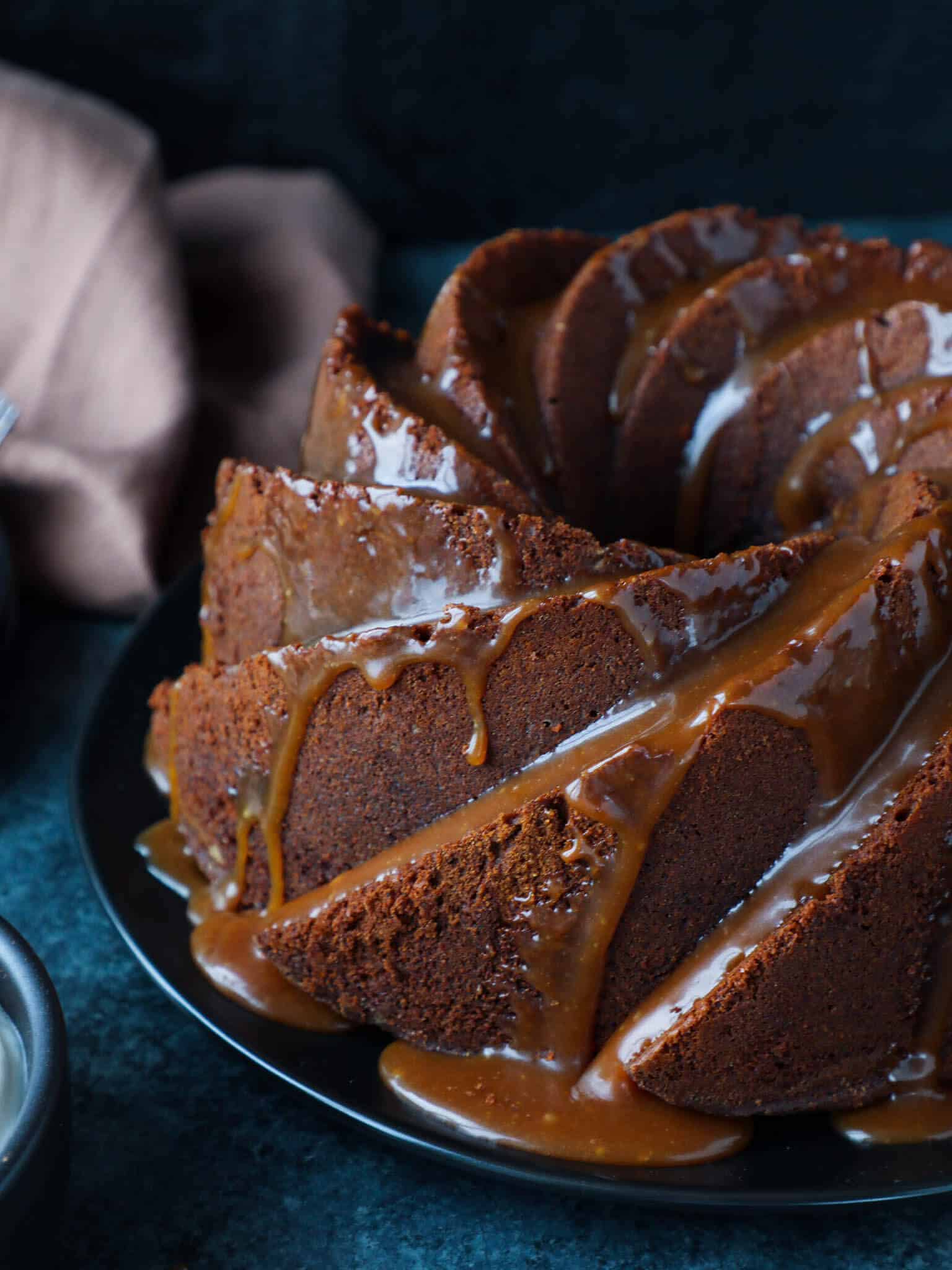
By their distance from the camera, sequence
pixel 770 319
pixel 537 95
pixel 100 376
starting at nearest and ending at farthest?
pixel 770 319 < pixel 100 376 < pixel 537 95

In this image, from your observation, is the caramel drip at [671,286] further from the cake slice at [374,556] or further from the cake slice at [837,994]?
the cake slice at [837,994]

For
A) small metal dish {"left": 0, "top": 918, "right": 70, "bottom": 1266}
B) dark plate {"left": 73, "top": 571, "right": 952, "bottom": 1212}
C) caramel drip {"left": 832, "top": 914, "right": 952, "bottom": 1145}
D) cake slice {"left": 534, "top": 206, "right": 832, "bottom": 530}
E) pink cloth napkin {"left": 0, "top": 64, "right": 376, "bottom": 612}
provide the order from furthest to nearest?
pink cloth napkin {"left": 0, "top": 64, "right": 376, "bottom": 612}
cake slice {"left": 534, "top": 206, "right": 832, "bottom": 530}
caramel drip {"left": 832, "top": 914, "right": 952, "bottom": 1145}
dark plate {"left": 73, "top": 571, "right": 952, "bottom": 1212}
small metal dish {"left": 0, "top": 918, "right": 70, "bottom": 1266}

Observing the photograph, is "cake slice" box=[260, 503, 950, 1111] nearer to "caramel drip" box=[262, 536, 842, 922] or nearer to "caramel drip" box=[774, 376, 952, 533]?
"caramel drip" box=[262, 536, 842, 922]

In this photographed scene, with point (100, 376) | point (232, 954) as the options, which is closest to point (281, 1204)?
point (232, 954)

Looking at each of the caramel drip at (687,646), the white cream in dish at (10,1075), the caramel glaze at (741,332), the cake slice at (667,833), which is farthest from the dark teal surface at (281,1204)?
the caramel glaze at (741,332)

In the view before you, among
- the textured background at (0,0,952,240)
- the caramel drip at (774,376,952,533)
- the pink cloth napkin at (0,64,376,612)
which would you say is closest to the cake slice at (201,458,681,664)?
the caramel drip at (774,376,952,533)

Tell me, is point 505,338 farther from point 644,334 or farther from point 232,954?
point 232,954

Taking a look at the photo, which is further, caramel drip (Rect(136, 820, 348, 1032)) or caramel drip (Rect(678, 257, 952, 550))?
caramel drip (Rect(678, 257, 952, 550))
